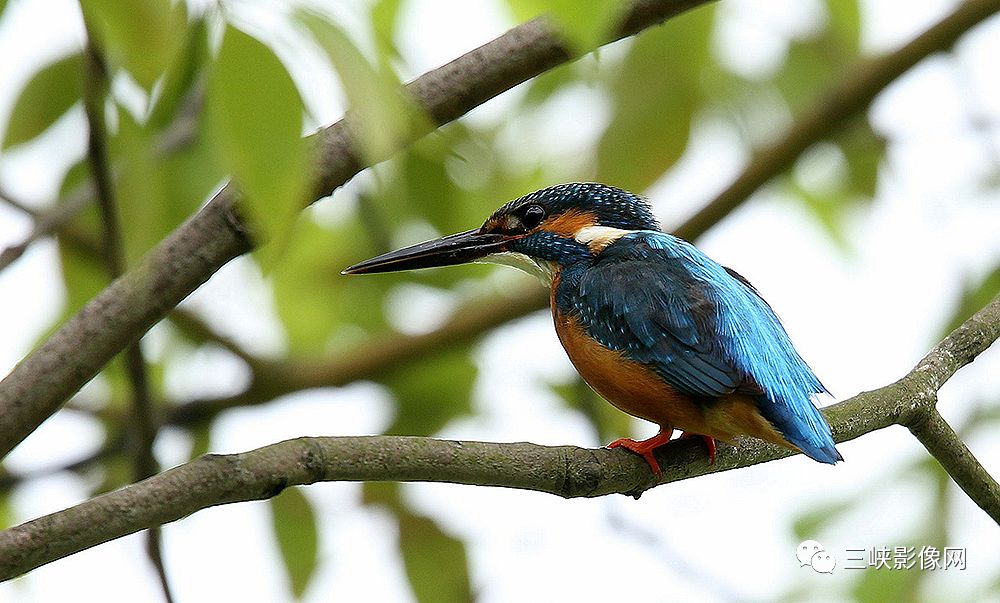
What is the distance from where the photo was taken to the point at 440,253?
287cm

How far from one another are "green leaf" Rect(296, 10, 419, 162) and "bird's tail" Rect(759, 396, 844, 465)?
1123mm

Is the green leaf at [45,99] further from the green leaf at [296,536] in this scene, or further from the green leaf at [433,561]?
the green leaf at [433,561]

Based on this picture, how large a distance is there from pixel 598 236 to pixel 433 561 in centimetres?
86

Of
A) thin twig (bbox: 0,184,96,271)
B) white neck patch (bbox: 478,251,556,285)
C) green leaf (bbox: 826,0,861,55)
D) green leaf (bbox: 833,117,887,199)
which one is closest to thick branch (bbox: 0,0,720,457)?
thin twig (bbox: 0,184,96,271)

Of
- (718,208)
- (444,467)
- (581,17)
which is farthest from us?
(718,208)

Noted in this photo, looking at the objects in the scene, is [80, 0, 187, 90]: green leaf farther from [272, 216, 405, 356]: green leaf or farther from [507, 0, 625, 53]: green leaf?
[272, 216, 405, 356]: green leaf

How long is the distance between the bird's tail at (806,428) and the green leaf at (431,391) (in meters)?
1.29

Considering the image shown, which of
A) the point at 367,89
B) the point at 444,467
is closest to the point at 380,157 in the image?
the point at 367,89

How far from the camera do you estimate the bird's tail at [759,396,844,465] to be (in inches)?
80.4

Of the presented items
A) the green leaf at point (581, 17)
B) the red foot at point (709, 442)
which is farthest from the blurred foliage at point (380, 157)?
the red foot at point (709, 442)

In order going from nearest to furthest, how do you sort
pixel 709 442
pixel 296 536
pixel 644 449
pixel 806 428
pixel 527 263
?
pixel 806 428, pixel 644 449, pixel 709 442, pixel 296 536, pixel 527 263

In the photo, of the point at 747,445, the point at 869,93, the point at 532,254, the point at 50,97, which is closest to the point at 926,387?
the point at 747,445

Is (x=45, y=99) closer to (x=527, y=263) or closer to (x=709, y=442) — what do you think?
(x=527, y=263)

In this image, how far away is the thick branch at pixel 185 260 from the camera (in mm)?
1734
